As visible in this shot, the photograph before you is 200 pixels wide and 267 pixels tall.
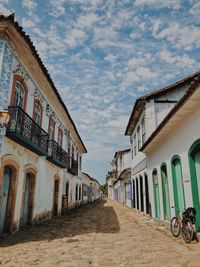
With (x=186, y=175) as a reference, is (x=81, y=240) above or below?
below

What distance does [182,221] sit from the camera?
7117mm

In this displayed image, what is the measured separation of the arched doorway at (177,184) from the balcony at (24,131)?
5458mm

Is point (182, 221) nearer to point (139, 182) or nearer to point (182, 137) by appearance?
point (182, 137)

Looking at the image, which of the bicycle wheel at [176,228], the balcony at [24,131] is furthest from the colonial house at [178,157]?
the balcony at [24,131]

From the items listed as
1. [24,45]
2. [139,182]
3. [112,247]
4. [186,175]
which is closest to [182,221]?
[186,175]

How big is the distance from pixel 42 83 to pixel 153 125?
6509 millimetres

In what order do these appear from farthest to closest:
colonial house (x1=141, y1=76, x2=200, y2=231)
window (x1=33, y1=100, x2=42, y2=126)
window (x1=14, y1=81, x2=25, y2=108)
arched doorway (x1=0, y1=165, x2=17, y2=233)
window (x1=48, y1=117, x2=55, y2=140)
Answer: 1. window (x1=48, y1=117, x2=55, y2=140)
2. window (x1=33, y1=100, x2=42, y2=126)
3. window (x1=14, y1=81, x2=25, y2=108)
4. arched doorway (x1=0, y1=165, x2=17, y2=233)
5. colonial house (x1=141, y1=76, x2=200, y2=231)

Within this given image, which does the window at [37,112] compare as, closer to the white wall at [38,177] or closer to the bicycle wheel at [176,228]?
the white wall at [38,177]

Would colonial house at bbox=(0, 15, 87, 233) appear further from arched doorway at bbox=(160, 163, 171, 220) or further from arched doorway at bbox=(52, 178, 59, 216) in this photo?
arched doorway at bbox=(160, 163, 171, 220)

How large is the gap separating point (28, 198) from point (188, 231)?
22.1 ft

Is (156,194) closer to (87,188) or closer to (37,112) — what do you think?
(37,112)

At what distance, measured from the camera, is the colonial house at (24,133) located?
7.71 meters

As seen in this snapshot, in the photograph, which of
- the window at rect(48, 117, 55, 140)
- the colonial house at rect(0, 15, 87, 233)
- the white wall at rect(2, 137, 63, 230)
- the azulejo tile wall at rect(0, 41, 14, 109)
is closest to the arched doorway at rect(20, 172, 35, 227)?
the colonial house at rect(0, 15, 87, 233)

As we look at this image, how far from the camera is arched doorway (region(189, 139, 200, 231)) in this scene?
7.02m
